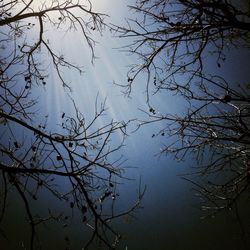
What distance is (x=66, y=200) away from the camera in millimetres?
5445

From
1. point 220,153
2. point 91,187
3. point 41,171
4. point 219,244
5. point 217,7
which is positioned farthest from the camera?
point 219,244

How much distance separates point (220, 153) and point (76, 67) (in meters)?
3.19

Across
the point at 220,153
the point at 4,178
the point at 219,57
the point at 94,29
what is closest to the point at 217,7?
the point at 219,57

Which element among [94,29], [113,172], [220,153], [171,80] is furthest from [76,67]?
[220,153]

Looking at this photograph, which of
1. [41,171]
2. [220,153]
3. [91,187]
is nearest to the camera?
[41,171]

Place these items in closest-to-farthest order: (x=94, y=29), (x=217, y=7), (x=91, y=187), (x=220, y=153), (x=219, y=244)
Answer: (x=217, y=7) < (x=91, y=187) < (x=220, y=153) < (x=94, y=29) < (x=219, y=244)

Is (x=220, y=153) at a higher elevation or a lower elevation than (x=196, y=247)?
lower

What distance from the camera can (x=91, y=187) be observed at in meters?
5.61

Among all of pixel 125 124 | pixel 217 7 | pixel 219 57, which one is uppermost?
pixel 219 57

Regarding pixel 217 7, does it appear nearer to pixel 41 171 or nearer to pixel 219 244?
pixel 41 171

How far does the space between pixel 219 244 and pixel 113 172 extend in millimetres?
84806

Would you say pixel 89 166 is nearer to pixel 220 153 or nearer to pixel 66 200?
pixel 66 200

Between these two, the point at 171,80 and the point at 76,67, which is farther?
the point at 76,67

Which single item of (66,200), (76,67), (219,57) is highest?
(76,67)
